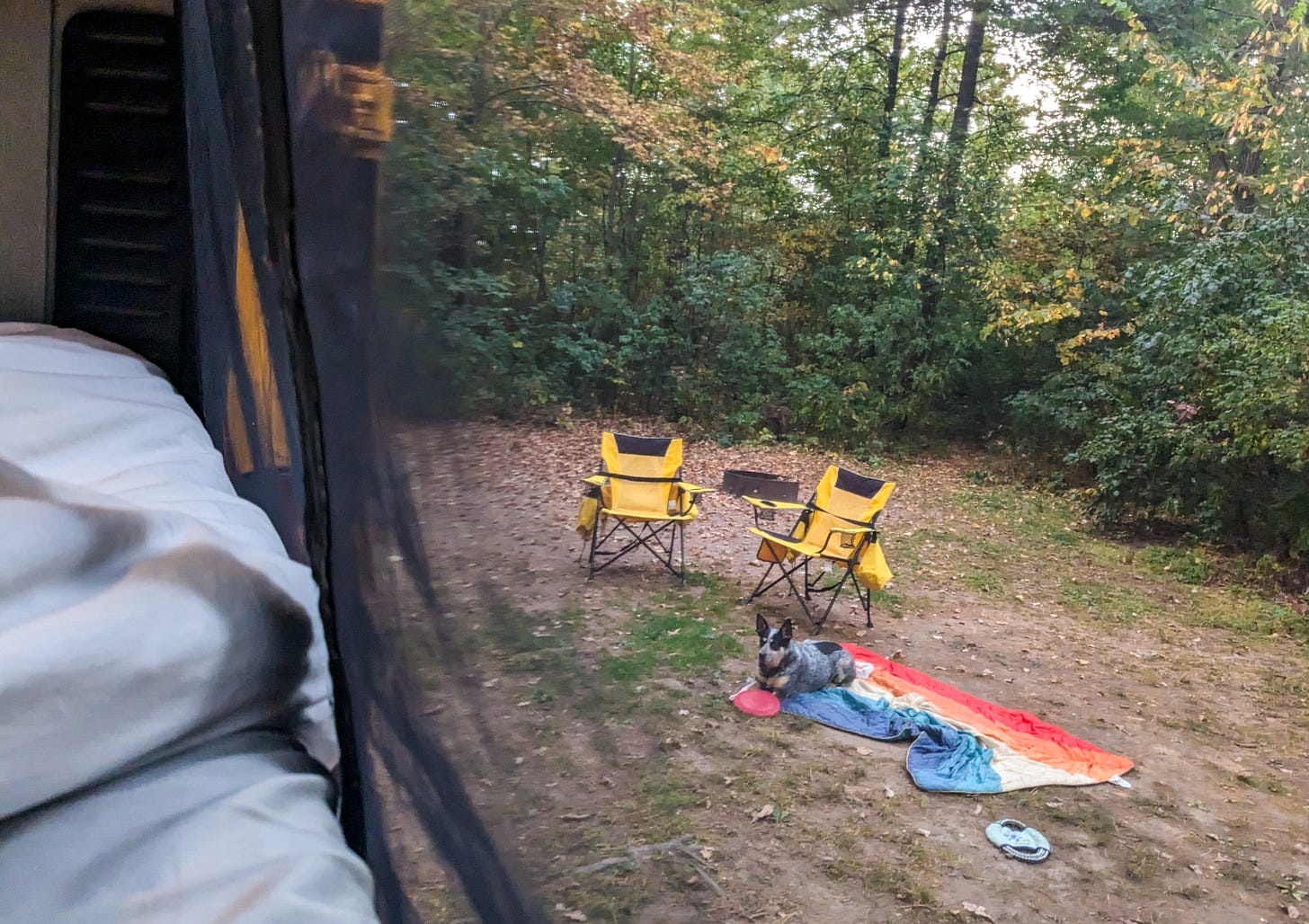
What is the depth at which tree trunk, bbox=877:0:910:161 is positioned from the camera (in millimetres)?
8173

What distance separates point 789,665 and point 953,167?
648 centimetres

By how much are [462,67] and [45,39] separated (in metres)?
2.38

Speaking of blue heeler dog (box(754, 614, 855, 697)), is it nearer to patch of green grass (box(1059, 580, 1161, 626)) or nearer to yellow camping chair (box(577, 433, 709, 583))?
yellow camping chair (box(577, 433, 709, 583))

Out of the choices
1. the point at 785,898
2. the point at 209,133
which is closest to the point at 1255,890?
the point at 785,898

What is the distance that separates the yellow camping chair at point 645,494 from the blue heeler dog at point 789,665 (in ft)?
2.97

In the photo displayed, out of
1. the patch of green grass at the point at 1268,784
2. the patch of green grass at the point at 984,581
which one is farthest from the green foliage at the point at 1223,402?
the patch of green grass at the point at 1268,784

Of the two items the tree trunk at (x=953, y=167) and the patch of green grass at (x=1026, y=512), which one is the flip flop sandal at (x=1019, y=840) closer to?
the patch of green grass at (x=1026, y=512)

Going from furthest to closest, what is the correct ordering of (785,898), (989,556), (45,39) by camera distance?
(989,556) < (45,39) < (785,898)

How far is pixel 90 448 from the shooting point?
3.87 feet

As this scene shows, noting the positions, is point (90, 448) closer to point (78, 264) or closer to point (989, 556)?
point (78, 264)

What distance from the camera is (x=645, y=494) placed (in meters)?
3.98

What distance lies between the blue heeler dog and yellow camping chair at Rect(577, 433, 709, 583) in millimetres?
904

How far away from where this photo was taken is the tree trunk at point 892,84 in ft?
26.8

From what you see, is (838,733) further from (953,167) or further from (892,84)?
(892,84)
